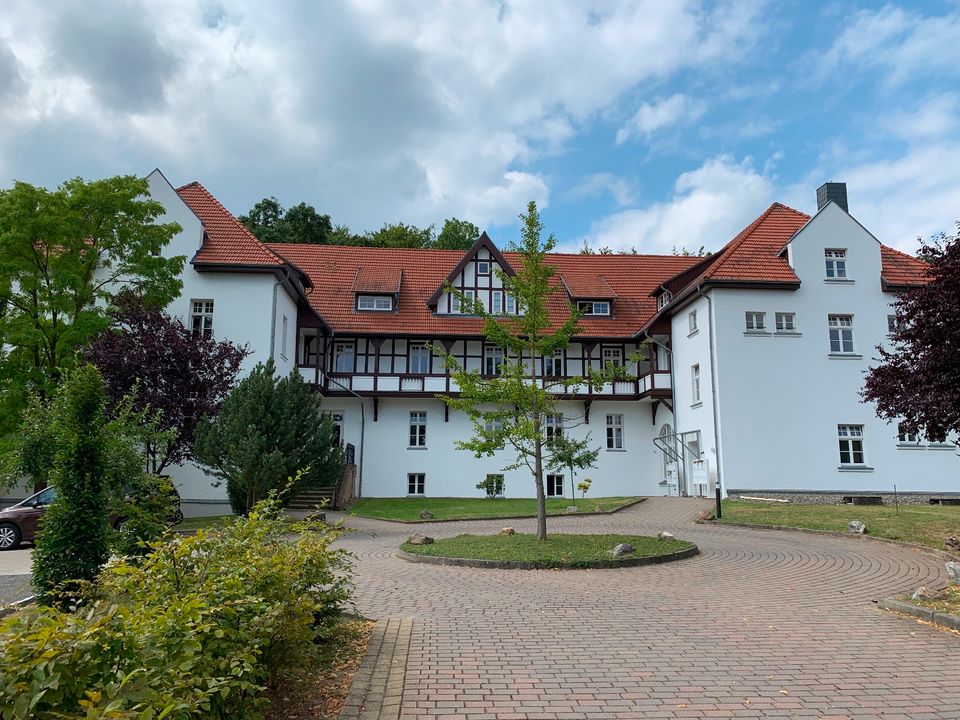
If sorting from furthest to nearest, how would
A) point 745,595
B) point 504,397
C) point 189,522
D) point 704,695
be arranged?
point 189,522 → point 504,397 → point 745,595 → point 704,695

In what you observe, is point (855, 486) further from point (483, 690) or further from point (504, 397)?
point (483, 690)

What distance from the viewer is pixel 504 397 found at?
1557 cm

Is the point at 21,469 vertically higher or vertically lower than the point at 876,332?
lower

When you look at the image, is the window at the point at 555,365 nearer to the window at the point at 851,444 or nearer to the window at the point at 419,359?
the window at the point at 419,359

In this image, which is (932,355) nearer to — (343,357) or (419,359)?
(419,359)

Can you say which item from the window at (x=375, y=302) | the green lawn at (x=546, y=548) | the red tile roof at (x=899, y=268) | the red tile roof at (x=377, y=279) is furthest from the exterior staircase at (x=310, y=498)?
the red tile roof at (x=899, y=268)

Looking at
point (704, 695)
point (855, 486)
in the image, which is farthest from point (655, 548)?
point (855, 486)

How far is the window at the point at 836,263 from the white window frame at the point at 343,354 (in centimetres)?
2052

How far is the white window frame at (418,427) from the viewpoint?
3316 centimetres

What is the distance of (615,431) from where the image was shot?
3391 cm

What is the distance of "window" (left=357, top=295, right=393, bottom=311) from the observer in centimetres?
3431

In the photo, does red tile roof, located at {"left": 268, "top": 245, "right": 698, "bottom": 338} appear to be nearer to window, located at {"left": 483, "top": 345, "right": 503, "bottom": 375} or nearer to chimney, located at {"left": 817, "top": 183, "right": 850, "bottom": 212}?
window, located at {"left": 483, "top": 345, "right": 503, "bottom": 375}

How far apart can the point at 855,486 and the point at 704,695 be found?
25157mm

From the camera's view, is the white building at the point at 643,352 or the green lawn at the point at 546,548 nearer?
the green lawn at the point at 546,548
